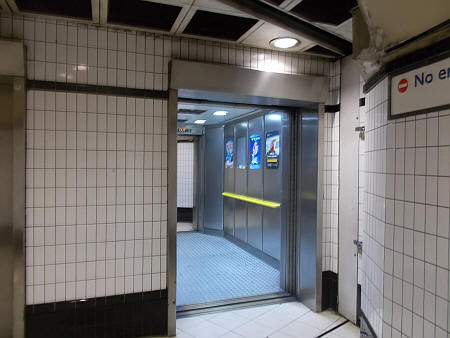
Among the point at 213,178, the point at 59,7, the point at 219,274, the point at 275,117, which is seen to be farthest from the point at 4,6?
the point at 213,178

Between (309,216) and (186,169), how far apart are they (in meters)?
5.11

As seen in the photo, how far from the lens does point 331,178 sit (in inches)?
145

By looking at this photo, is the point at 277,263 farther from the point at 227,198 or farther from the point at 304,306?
the point at 227,198

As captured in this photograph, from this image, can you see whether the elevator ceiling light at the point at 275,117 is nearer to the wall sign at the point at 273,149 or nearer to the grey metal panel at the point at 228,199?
the wall sign at the point at 273,149

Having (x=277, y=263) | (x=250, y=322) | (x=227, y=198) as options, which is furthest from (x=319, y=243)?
(x=227, y=198)

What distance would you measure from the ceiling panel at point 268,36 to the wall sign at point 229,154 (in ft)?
12.6

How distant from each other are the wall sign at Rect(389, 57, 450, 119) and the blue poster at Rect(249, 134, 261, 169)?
14.1 feet

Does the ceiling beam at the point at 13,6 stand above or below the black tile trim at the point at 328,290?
above

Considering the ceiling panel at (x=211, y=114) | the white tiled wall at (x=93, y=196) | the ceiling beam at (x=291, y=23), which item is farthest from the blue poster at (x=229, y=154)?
the white tiled wall at (x=93, y=196)

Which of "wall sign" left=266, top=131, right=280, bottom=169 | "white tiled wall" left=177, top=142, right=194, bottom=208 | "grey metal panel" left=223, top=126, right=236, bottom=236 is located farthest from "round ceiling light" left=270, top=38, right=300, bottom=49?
"white tiled wall" left=177, top=142, right=194, bottom=208

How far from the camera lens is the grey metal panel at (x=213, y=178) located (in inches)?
299

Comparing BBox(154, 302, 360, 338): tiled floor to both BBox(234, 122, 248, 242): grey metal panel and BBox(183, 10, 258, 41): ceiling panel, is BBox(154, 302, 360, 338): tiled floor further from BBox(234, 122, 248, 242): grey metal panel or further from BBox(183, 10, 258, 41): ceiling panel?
BBox(183, 10, 258, 41): ceiling panel

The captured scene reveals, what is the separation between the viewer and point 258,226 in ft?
19.3

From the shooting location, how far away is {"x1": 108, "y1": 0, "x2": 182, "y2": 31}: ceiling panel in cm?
254
